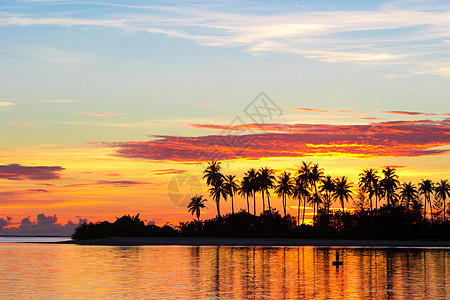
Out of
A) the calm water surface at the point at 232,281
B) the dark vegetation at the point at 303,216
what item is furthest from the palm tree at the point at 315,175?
the calm water surface at the point at 232,281

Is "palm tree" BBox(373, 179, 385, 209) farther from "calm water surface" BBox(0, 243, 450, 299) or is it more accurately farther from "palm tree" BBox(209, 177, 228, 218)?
"calm water surface" BBox(0, 243, 450, 299)

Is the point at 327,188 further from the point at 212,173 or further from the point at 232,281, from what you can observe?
the point at 232,281

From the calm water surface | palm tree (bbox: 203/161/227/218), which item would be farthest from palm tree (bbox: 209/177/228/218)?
the calm water surface

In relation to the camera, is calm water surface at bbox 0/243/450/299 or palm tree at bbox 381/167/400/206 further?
palm tree at bbox 381/167/400/206

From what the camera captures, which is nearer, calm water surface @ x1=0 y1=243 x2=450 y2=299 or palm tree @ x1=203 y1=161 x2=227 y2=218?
calm water surface @ x1=0 y1=243 x2=450 y2=299

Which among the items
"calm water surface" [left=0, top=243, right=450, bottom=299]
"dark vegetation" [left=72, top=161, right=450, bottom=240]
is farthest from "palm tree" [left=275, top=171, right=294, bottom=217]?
"calm water surface" [left=0, top=243, right=450, bottom=299]

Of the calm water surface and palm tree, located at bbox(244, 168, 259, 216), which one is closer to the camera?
the calm water surface

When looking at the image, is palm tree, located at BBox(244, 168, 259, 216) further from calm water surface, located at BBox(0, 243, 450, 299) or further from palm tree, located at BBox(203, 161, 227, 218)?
calm water surface, located at BBox(0, 243, 450, 299)

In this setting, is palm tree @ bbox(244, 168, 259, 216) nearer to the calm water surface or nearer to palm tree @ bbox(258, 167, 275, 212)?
palm tree @ bbox(258, 167, 275, 212)

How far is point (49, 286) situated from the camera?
131 feet

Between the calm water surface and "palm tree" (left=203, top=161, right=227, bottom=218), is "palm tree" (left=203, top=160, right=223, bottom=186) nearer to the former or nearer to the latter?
"palm tree" (left=203, top=161, right=227, bottom=218)

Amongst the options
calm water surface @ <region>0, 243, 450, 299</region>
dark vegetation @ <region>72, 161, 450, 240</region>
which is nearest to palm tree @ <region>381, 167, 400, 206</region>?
dark vegetation @ <region>72, 161, 450, 240</region>

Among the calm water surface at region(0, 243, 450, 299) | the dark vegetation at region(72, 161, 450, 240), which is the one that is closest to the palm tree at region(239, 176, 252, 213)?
the dark vegetation at region(72, 161, 450, 240)

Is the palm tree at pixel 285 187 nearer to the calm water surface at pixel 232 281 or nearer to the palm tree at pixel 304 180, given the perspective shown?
the palm tree at pixel 304 180
